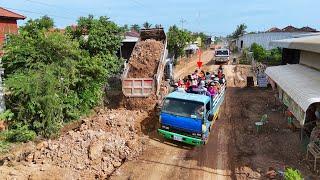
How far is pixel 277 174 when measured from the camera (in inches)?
403

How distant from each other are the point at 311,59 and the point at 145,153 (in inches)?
387

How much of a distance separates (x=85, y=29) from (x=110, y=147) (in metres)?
10.2

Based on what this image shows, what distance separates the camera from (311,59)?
16.0 metres

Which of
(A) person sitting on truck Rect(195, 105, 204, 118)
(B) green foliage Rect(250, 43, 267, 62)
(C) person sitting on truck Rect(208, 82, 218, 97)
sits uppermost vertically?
(B) green foliage Rect(250, 43, 267, 62)

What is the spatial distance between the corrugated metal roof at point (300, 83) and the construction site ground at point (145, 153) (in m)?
2.26

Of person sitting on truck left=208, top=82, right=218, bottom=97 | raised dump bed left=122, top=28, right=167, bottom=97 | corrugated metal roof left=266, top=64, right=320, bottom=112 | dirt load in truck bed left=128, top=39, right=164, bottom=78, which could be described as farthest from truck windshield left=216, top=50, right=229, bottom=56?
person sitting on truck left=208, top=82, right=218, bottom=97

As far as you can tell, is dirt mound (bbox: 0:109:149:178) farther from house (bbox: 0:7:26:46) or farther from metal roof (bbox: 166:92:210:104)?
house (bbox: 0:7:26:46)

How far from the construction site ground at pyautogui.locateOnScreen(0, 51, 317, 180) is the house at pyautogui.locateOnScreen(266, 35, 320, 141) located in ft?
4.55

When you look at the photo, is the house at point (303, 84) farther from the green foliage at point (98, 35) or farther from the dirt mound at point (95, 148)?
the green foliage at point (98, 35)

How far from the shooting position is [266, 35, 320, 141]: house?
34.3 feet

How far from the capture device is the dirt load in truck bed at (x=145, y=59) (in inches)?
664

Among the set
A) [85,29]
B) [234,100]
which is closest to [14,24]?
[85,29]

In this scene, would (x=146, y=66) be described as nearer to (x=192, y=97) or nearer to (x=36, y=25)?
(x=192, y=97)

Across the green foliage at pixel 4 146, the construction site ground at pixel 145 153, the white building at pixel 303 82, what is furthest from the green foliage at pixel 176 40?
the green foliage at pixel 4 146
